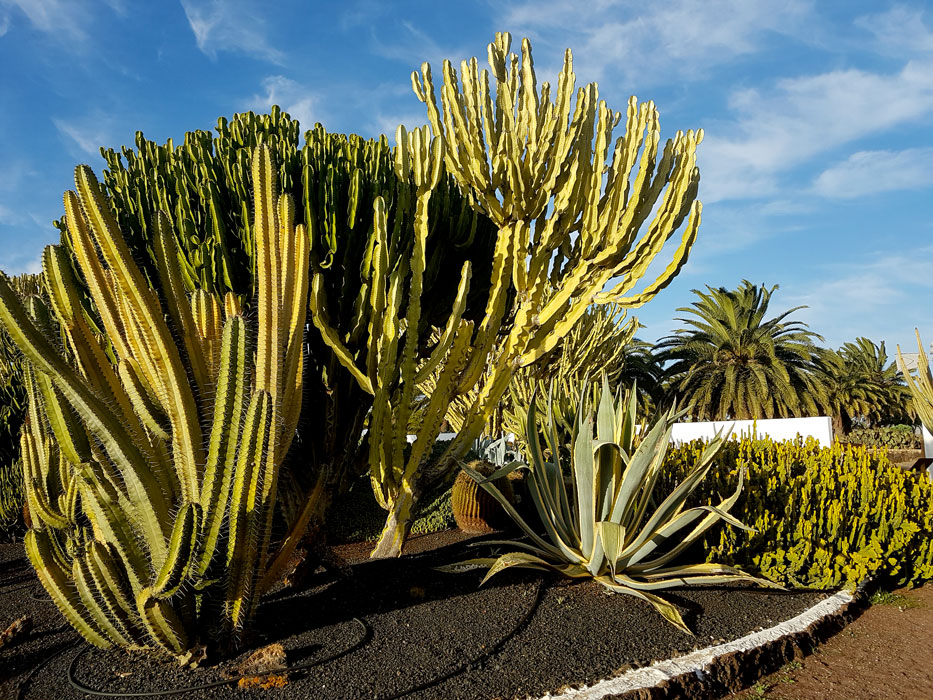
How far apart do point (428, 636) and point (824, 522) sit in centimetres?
333

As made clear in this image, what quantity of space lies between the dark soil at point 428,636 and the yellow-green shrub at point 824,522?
1.11 ft

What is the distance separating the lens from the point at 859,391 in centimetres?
2098

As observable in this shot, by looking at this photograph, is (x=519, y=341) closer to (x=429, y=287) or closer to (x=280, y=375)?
(x=429, y=287)

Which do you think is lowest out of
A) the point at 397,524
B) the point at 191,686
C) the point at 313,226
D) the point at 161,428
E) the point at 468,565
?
the point at 191,686

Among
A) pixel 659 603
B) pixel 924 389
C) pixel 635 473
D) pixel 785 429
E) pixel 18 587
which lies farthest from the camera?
pixel 785 429

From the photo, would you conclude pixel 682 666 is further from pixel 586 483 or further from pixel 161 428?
pixel 161 428

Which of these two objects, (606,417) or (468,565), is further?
(606,417)

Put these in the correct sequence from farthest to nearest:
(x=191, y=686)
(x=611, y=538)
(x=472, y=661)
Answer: (x=611, y=538) < (x=472, y=661) < (x=191, y=686)

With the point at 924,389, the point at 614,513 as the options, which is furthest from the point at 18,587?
the point at 924,389

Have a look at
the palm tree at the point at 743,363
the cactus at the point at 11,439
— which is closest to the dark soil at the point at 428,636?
the cactus at the point at 11,439

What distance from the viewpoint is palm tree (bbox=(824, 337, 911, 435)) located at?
818 inches

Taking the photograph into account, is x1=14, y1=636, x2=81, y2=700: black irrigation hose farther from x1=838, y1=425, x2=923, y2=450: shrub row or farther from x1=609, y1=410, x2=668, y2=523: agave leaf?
x1=838, y1=425, x2=923, y2=450: shrub row

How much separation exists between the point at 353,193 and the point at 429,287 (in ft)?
3.37

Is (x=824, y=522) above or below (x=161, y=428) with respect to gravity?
below
